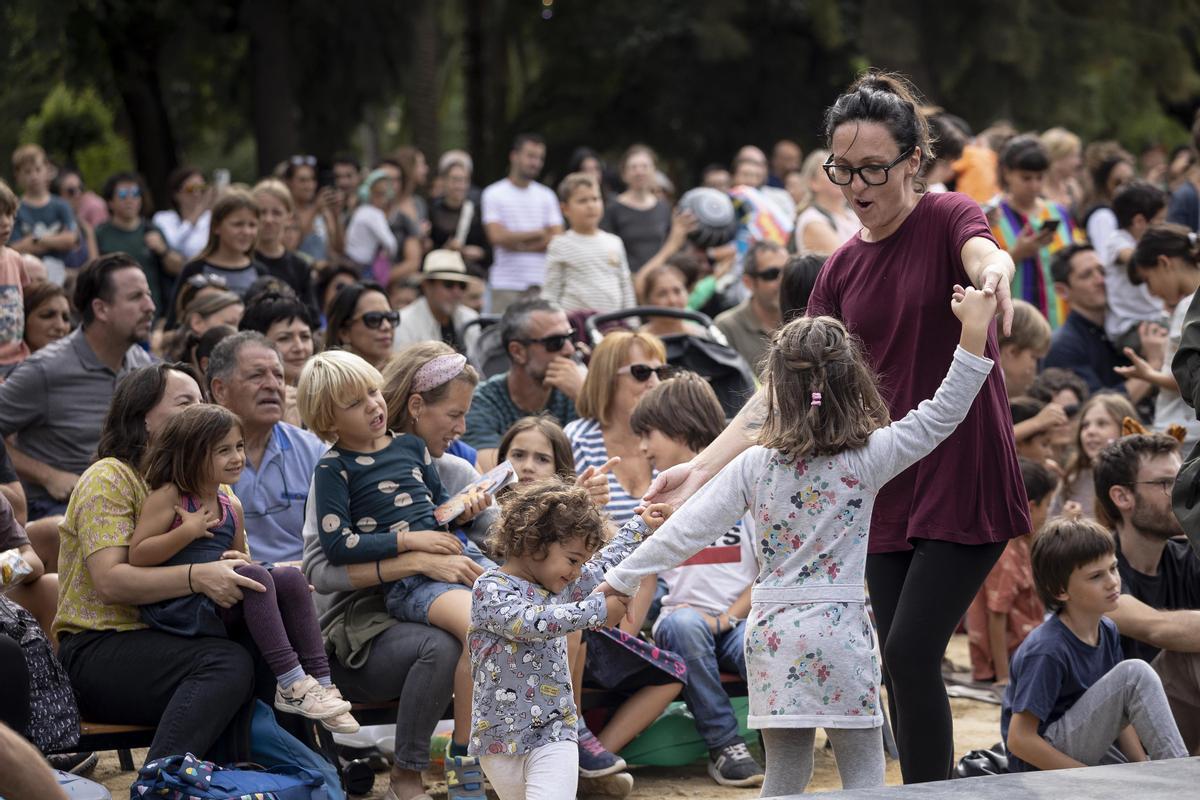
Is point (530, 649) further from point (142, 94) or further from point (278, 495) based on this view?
point (142, 94)

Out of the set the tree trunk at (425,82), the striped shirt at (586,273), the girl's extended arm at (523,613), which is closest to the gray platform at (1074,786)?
the girl's extended arm at (523,613)

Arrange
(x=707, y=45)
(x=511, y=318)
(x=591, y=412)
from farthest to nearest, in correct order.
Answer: (x=707, y=45), (x=511, y=318), (x=591, y=412)

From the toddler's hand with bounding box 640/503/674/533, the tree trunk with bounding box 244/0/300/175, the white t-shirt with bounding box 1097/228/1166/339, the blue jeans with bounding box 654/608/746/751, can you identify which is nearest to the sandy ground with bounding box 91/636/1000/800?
the blue jeans with bounding box 654/608/746/751

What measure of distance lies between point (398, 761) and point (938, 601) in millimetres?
1928

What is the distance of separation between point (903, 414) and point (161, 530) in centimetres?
224

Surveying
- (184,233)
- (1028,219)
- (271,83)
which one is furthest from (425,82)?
(1028,219)

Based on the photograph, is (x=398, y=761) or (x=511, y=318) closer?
(x=398, y=761)

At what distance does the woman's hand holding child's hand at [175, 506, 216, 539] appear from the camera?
4695 millimetres

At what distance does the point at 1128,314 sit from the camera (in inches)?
347

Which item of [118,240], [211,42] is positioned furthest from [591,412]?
[211,42]

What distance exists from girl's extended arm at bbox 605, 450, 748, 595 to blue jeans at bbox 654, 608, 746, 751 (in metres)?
1.88

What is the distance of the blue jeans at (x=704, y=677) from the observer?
562 cm

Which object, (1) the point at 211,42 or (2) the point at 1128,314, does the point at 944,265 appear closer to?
(2) the point at 1128,314

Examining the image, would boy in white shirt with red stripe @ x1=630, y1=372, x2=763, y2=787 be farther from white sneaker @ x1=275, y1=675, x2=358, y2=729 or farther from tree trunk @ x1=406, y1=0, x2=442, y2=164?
tree trunk @ x1=406, y1=0, x2=442, y2=164
